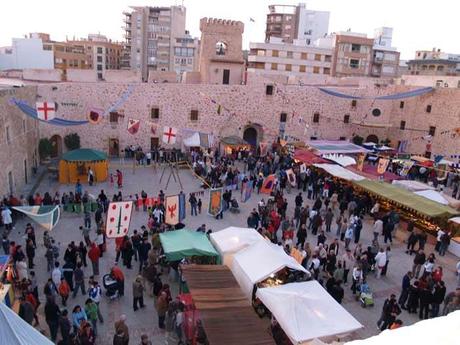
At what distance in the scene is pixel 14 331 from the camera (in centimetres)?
578

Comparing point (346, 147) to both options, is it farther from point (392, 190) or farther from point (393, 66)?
point (393, 66)

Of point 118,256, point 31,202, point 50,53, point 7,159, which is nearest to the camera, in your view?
point 118,256

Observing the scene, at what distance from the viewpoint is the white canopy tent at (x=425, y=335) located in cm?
229

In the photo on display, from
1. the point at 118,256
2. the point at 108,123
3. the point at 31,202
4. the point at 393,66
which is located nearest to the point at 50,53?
the point at 108,123

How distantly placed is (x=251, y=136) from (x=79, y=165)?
43.8 feet

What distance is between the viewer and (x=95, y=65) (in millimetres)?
63656

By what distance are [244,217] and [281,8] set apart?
165ft

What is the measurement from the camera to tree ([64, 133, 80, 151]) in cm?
2422

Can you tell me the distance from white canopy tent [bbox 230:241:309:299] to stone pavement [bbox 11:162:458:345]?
1.82m

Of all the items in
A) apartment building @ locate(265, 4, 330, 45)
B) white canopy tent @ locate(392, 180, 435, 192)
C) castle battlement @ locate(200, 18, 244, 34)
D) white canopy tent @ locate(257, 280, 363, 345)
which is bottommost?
white canopy tent @ locate(257, 280, 363, 345)

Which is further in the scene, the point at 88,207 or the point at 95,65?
the point at 95,65

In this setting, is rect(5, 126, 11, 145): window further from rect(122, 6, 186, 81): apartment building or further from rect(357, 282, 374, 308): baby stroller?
rect(122, 6, 186, 81): apartment building

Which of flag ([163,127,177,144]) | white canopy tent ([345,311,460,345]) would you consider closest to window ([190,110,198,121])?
flag ([163,127,177,144])

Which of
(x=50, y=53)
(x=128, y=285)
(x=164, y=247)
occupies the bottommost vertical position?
(x=128, y=285)
